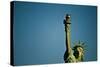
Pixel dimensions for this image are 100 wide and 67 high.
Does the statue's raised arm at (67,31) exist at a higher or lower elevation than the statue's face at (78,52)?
higher

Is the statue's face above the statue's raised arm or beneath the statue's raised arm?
beneath

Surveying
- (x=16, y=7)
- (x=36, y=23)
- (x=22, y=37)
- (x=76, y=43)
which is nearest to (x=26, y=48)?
(x=22, y=37)

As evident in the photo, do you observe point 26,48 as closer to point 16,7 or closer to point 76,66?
point 16,7

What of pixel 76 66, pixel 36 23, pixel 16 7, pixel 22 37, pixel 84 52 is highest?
pixel 16 7

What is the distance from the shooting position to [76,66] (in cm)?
215

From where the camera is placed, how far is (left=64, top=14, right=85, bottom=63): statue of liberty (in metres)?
2.11

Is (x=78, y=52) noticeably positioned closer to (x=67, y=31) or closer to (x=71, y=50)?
(x=71, y=50)

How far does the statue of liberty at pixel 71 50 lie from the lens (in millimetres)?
2109

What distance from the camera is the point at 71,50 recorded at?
83.9 inches

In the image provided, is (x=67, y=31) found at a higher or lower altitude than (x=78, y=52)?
higher

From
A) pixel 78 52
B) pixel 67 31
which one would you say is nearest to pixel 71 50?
pixel 78 52
